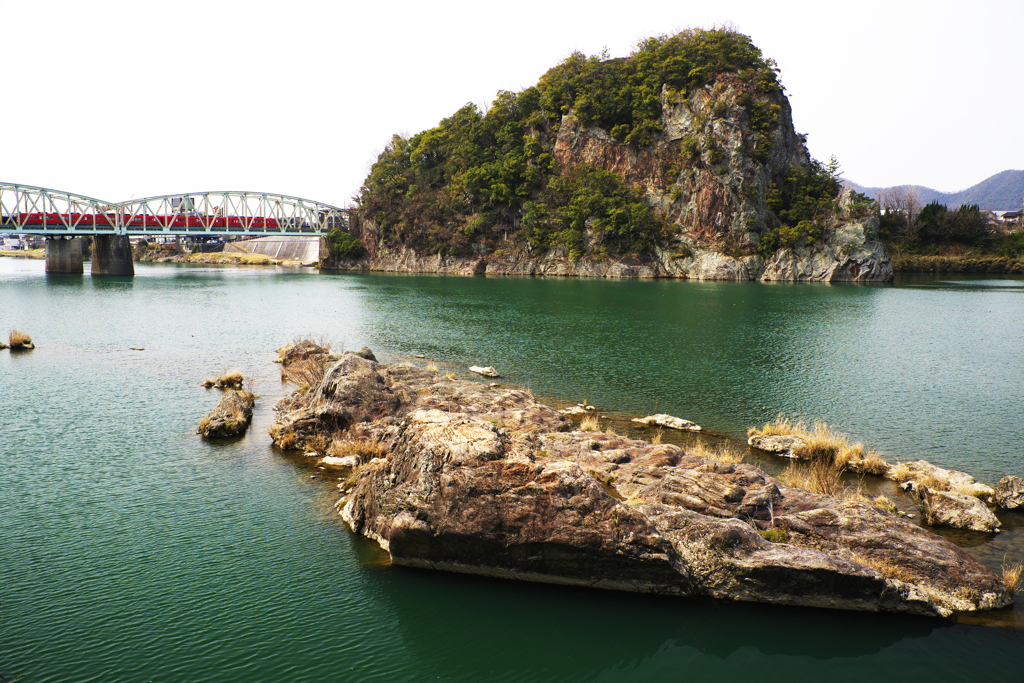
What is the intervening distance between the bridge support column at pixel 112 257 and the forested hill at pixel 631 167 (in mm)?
49421

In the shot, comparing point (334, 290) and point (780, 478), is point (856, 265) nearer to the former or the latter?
point (334, 290)

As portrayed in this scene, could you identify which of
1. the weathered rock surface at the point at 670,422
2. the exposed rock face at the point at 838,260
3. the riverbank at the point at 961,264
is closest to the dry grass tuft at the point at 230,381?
the weathered rock surface at the point at 670,422

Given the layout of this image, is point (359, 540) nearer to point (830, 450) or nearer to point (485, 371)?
point (830, 450)

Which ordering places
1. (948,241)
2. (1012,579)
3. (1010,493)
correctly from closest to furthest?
(1012,579)
(1010,493)
(948,241)

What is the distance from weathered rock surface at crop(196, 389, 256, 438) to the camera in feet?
59.8

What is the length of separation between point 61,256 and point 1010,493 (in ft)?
408

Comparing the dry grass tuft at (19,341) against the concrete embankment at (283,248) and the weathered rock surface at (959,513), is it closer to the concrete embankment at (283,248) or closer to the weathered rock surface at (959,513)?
the weathered rock surface at (959,513)

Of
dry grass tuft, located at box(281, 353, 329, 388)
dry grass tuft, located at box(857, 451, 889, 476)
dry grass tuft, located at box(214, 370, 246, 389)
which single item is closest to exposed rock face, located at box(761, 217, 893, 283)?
dry grass tuft, located at box(281, 353, 329, 388)

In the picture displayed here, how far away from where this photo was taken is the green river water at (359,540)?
8656 mm

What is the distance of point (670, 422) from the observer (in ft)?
63.7

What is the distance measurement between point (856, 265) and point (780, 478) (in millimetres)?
95081

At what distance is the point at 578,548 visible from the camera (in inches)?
406

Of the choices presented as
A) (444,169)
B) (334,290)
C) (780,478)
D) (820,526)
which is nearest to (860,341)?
(780,478)

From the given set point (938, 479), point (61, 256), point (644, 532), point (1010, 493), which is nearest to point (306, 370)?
point (644, 532)
